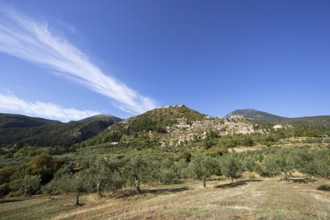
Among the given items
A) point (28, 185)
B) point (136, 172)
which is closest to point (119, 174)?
point (136, 172)

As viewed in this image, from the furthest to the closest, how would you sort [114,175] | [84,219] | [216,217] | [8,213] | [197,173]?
[197,173], [114,175], [8,213], [84,219], [216,217]

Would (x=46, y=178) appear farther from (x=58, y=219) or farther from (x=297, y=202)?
(x=297, y=202)

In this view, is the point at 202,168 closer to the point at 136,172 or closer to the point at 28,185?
the point at 136,172

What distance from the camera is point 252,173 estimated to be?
81812 mm

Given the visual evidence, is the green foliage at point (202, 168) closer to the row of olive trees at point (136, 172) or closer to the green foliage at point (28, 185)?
the row of olive trees at point (136, 172)

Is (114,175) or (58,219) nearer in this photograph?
(58,219)

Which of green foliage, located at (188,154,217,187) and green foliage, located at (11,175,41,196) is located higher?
green foliage, located at (188,154,217,187)

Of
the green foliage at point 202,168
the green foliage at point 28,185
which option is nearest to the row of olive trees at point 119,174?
the green foliage at point 202,168

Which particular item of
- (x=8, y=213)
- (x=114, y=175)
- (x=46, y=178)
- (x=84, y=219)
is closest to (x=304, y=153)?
(x=114, y=175)

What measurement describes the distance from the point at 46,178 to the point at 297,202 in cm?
8715

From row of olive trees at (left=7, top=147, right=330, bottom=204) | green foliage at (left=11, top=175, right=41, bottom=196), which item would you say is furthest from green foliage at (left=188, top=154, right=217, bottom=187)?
green foliage at (left=11, top=175, right=41, bottom=196)

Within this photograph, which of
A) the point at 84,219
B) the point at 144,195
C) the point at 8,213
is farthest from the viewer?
the point at 144,195

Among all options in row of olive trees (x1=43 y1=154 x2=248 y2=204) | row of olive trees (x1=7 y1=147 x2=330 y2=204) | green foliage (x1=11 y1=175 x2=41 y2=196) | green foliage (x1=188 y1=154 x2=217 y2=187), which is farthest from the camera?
green foliage (x1=11 y1=175 x2=41 y2=196)

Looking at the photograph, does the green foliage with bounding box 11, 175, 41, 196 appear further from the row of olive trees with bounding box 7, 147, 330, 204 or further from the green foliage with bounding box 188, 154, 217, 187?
the green foliage with bounding box 188, 154, 217, 187
